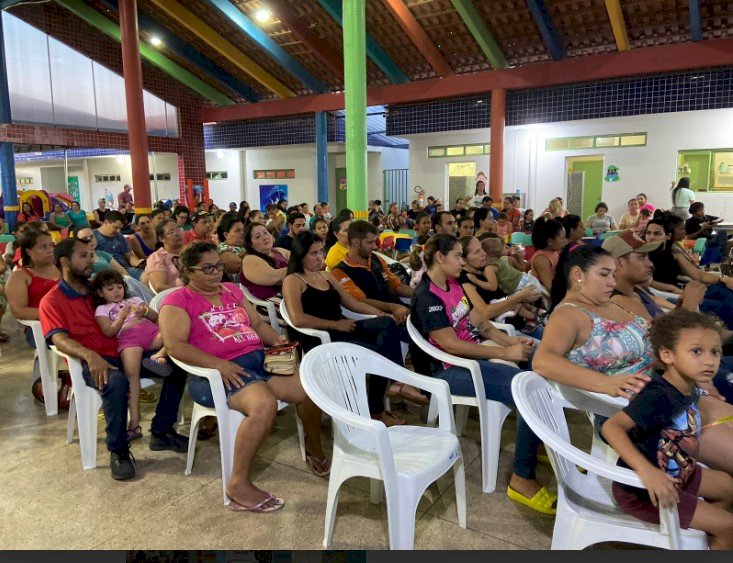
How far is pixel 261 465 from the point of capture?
2635 millimetres

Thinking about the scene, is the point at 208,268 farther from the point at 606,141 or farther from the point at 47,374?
the point at 606,141

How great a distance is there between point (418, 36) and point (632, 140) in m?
4.49

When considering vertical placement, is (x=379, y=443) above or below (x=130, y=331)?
below

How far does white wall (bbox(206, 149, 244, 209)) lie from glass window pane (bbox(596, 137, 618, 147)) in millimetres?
10184

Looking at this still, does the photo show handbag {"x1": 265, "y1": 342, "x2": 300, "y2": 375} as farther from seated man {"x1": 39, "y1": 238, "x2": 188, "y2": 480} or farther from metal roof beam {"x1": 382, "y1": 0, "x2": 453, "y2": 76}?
metal roof beam {"x1": 382, "y1": 0, "x2": 453, "y2": 76}

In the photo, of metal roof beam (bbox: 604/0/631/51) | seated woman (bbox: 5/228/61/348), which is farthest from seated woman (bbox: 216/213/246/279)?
metal roof beam (bbox: 604/0/631/51)

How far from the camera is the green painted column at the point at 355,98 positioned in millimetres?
6445

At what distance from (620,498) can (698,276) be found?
3019 mm

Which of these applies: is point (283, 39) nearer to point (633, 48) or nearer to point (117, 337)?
point (633, 48)

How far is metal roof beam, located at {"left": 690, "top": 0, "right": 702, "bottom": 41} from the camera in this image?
307 inches

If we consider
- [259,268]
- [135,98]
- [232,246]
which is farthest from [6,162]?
[259,268]

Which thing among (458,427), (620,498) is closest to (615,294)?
(458,427)

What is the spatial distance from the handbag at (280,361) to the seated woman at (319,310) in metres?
0.46

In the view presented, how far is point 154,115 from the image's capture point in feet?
45.5
